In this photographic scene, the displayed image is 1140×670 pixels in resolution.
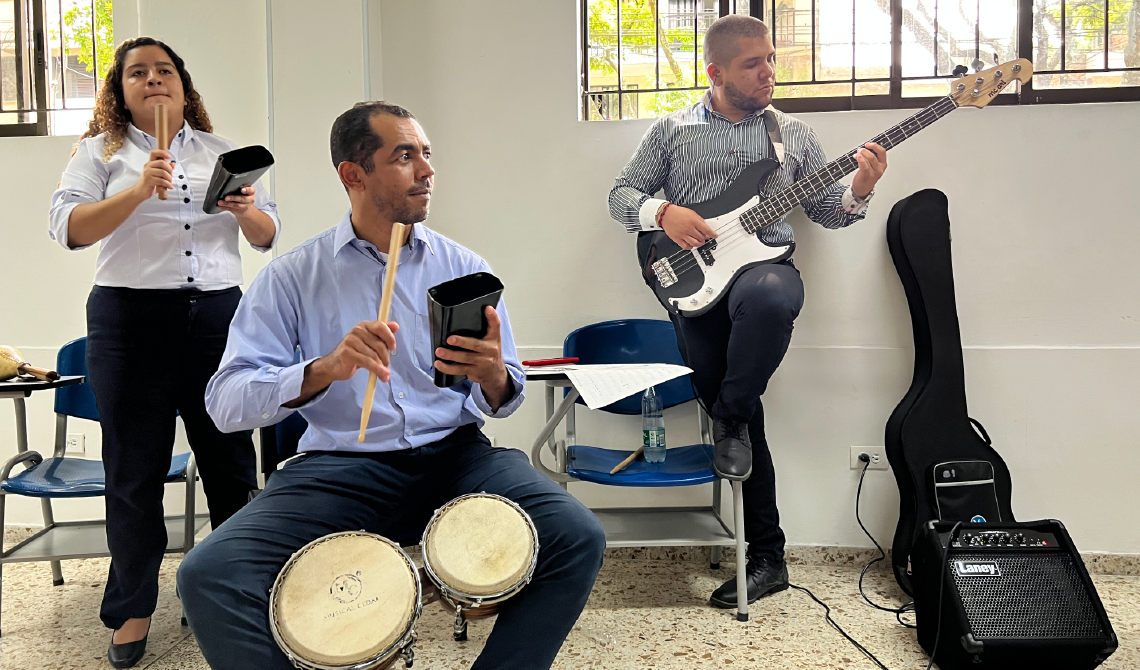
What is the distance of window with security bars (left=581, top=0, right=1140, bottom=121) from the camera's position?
2.83 metres

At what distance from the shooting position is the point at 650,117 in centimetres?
305

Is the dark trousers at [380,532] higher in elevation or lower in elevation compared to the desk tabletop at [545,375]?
lower

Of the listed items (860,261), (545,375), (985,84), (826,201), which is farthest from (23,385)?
(985,84)

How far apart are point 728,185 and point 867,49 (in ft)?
3.23

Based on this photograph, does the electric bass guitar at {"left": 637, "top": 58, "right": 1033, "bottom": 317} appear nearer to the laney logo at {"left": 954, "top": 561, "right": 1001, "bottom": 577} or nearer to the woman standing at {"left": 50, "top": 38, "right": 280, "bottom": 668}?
the laney logo at {"left": 954, "top": 561, "right": 1001, "bottom": 577}

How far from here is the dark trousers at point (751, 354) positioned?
224 cm

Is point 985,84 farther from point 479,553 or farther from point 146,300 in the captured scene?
point 146,300

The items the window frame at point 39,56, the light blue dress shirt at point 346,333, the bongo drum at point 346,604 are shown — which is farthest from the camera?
the window frame at point 39,56

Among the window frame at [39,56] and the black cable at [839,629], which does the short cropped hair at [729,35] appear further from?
the window frame at [39,56]

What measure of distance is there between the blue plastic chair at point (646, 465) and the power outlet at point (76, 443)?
73.8 inches

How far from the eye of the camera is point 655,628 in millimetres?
2240

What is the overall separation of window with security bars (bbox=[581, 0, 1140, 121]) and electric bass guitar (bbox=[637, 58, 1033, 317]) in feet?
1.56

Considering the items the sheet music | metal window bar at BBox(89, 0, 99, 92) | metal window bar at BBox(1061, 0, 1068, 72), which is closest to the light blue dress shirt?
the sheet music

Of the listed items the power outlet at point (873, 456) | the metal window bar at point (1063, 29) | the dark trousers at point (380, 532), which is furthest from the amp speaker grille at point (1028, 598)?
the metal window bar at point (1063, 29)
